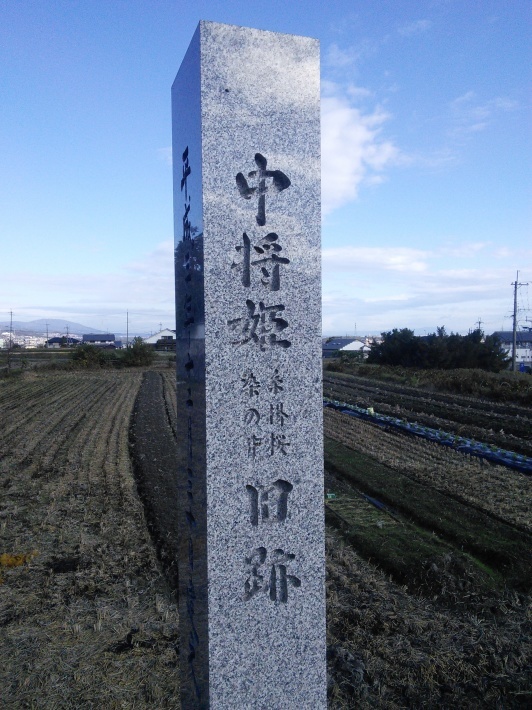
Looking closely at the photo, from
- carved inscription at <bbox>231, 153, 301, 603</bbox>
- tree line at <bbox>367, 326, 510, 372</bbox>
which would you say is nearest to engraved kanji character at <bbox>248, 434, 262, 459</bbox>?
carved inscription at <bbox>231, 153, 301, 603</bbox>

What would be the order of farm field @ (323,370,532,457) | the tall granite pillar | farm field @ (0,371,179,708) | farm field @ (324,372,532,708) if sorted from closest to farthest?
1. the tall granite pillar
2. farm field @ (0,371,179,708)
3. farm field @ (324,372,532,708)
4. farm field @ (323,370,532,457)

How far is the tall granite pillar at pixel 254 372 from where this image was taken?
9.39ft

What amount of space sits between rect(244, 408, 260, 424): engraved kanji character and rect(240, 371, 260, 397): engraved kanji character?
8 cm

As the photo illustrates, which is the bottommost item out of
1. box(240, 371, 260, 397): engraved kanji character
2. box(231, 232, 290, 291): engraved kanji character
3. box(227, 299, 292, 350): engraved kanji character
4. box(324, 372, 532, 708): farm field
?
box(324, 372, 532, 708): farm field

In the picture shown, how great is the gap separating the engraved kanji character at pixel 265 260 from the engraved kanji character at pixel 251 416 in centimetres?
63

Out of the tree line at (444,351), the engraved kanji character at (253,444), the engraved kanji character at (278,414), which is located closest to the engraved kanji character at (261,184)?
the engraved kanji character at (278,414)

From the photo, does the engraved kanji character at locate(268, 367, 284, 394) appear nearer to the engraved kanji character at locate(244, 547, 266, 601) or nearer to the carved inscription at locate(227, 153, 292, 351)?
the carved inscription at locate(227, 153, 292, 351)

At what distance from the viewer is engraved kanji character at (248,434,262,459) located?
2922 millimetres

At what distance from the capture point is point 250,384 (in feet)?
9.59

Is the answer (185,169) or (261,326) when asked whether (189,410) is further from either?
(185,169)

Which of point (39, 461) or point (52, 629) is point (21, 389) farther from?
point (52, 629)

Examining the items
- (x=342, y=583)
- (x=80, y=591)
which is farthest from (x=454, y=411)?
(x=80, y=591)

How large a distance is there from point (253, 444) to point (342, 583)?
3003 mm

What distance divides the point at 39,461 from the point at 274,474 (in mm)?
9077
